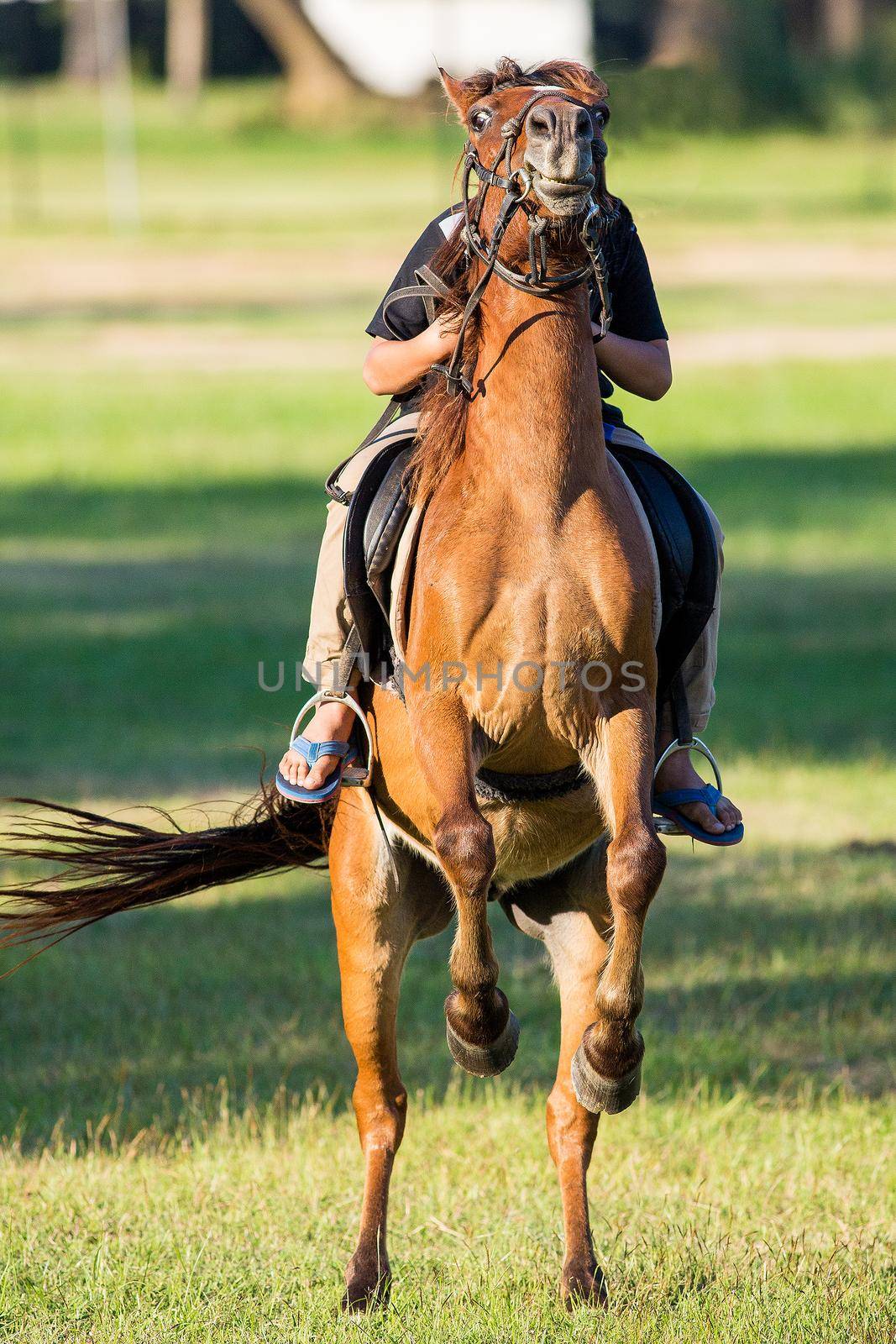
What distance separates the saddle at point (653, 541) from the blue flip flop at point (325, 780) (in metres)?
0.26

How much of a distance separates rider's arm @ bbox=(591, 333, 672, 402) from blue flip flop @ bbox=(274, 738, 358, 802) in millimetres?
1244

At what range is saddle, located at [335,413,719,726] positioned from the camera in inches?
179

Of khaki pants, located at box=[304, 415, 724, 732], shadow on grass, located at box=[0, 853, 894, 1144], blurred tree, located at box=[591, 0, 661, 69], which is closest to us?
khaki pants, located at box=[304, 415, 724, 732]

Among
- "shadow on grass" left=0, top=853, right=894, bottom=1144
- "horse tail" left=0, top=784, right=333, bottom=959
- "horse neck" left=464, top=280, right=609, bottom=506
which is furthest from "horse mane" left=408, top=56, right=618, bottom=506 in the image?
"shadow on grass" left=0, top=853, right=894, bottom=1144

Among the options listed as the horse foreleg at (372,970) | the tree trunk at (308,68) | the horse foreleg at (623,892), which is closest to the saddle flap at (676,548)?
the horse foreleg at (623,892)

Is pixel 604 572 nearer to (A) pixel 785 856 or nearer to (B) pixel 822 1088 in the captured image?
(B) pixel 822 1088

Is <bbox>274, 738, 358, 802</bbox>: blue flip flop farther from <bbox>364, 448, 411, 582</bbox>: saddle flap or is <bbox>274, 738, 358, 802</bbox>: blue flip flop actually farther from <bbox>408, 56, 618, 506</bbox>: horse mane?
<bbox>408, 56, 618, 506</bbox>: horse mane

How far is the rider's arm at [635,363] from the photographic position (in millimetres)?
4609

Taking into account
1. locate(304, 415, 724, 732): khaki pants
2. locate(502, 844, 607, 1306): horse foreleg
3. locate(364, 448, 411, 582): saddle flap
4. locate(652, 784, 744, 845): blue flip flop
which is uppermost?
locate(364, 448, 411, 582): saddle flap

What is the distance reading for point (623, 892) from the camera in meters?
4.07

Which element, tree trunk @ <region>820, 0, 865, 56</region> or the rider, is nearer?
the rider

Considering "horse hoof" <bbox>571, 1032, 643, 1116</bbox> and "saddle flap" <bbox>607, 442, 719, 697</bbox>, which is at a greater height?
"saddle flap" <bbox>607, 442, 719, 697</bbox>

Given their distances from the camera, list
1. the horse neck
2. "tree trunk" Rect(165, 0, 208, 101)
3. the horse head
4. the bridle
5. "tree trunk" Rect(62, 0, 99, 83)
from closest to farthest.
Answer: the horse head
the bridle
the horse neck
"tree trunk" Rect(165, 0, 208, 101)
"tree trunk" Rect(62, 0, 99, 83)

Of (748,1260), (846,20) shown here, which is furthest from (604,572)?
(846,20)
